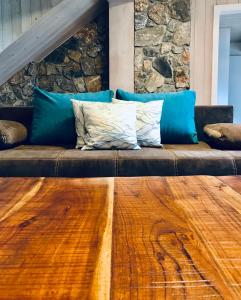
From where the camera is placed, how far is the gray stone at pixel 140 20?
12.1 ft

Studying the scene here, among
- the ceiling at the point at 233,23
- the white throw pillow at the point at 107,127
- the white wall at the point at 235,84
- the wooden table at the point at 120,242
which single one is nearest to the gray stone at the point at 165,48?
the ceiling at the point at 233,23

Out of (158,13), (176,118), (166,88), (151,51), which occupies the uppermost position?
(158,13)


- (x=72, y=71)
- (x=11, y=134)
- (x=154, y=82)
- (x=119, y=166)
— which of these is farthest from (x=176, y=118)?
(x=72, y=71)

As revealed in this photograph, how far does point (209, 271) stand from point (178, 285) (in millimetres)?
76

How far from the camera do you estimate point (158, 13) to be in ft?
12.2

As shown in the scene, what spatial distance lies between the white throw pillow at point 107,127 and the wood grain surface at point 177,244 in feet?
3.43

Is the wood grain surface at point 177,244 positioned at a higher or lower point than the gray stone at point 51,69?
lower

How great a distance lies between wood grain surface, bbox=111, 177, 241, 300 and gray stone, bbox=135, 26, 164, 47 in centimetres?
295

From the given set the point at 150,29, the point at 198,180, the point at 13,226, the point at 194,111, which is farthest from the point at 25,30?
the point at 13,226

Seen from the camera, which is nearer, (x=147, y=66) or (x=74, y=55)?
(x=147, y=66)

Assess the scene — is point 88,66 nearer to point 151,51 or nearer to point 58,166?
point 151,51

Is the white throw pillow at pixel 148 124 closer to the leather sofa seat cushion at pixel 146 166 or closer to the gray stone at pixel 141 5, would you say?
the leather sofa seat cushion at pixel 146 166

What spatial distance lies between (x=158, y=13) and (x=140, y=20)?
218 mm

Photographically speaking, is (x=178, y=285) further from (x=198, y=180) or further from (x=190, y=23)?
(x=190, y=23)
